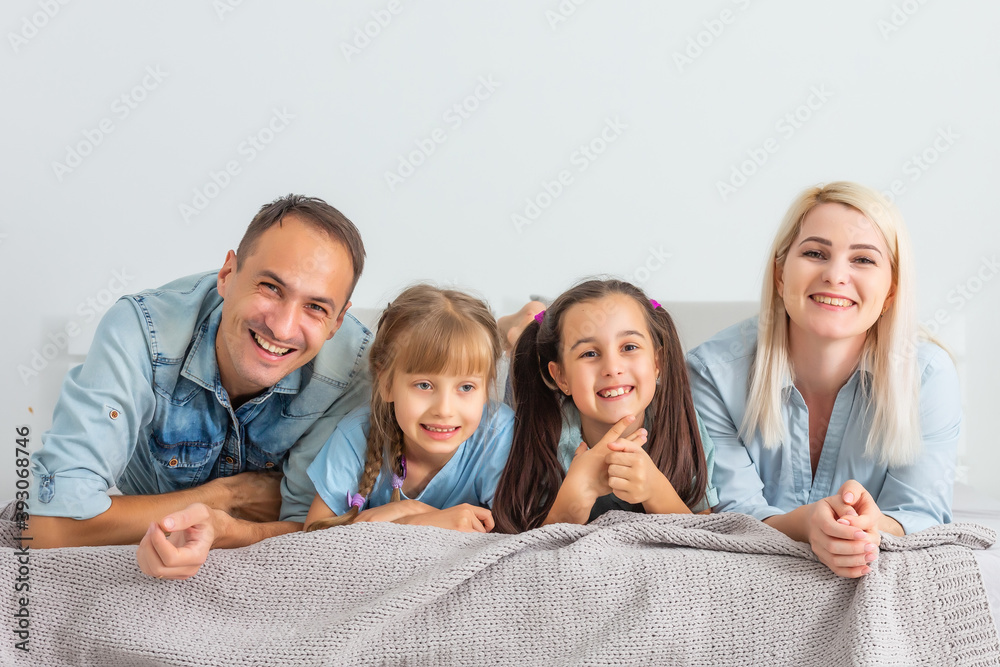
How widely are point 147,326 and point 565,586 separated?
0.93 m

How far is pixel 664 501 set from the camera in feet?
4.80

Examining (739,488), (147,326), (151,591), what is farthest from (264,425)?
(739,488)

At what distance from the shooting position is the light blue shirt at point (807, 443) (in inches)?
60.3

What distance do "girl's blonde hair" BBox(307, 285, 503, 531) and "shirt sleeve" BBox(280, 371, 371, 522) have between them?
96 millimetres

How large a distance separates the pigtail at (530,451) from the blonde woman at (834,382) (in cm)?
32

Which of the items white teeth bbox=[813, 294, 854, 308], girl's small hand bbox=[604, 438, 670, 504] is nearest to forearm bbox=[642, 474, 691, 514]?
girl's small hand bbox=[604, 438, 670, 504]

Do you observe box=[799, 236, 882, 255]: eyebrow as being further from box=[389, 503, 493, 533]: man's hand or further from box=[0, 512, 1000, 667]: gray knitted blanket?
box=[389, 503, 493, 533]: man's hand

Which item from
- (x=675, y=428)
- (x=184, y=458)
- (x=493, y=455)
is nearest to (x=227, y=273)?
(x=184, y=458)

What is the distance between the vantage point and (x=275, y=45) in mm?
2541

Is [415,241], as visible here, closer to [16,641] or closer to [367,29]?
[367,29]

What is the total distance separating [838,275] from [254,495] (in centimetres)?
Answer: 123

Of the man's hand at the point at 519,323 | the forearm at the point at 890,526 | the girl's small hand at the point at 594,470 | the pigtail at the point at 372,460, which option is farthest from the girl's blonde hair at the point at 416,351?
the forearm at the point at 890,526

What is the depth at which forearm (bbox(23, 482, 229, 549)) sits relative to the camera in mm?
1358

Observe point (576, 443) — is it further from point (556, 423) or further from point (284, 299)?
point (284, 299)
